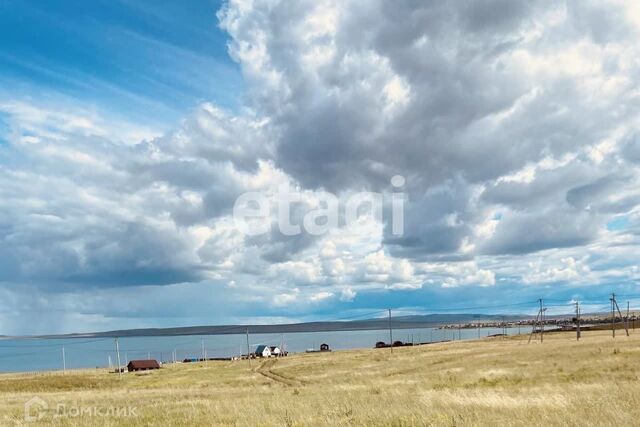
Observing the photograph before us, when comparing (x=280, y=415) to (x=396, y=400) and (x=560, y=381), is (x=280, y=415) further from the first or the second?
(x=560, y=381)

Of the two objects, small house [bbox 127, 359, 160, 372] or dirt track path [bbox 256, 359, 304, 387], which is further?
small house [bbox 127, 359, 160, 372]

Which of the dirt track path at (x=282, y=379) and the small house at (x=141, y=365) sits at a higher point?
the dirt track path at (x=282, y=379)

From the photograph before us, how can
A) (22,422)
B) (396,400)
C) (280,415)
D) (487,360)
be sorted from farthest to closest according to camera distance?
(487,360) < (396,400) < (22,422) < (280,415)

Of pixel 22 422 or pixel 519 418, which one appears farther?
pixel 22 422

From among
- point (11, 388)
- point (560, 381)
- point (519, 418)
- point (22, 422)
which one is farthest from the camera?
point (11, 388)

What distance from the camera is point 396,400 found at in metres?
24.6

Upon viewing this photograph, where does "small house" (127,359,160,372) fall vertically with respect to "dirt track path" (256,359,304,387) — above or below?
below

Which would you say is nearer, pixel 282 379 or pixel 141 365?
pixel 282 379

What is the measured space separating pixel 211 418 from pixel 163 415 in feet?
10.4

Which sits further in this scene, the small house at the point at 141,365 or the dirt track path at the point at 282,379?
the small house at the point at 141,365

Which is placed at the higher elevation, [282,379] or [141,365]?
[282,379]

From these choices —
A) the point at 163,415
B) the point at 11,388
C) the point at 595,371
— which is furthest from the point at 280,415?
the point at 11,388

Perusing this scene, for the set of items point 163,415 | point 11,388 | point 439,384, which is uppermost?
point 163,415

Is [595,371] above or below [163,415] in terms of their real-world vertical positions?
below
